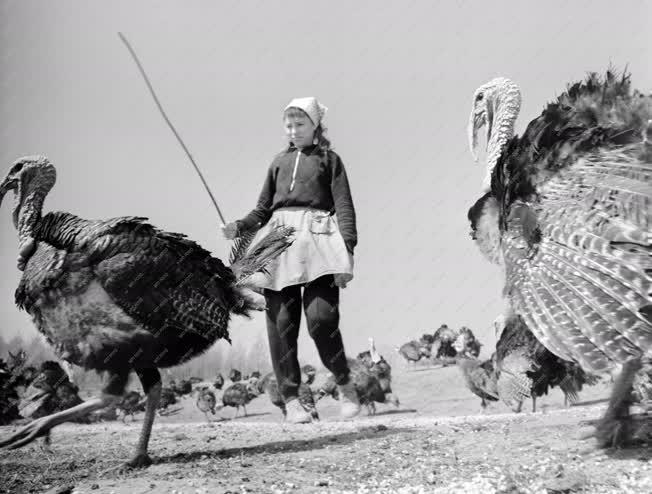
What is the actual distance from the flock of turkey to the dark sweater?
0.66 meters

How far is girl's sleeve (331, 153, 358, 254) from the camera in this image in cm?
510

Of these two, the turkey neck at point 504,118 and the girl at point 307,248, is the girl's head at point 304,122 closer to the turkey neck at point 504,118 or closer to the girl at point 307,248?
the girl at point 307,248

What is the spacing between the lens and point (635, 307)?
2998 millimetres

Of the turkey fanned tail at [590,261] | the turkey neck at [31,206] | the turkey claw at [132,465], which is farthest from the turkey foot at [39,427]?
the turkey fanned tail at [590,261]

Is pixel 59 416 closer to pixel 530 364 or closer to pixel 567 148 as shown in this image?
pixel 530 364

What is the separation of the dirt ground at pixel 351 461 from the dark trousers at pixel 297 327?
41 cm

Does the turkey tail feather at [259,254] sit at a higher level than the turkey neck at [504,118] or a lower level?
lower

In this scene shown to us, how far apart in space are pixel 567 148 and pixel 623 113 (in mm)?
401

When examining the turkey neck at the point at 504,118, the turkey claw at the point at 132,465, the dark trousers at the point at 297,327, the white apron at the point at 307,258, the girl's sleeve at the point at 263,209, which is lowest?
the turkey claw at the point at 132,465

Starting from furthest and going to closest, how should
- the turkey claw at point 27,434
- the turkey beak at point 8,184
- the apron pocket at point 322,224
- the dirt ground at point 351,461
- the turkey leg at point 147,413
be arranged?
1. the apron pocket at point 322,224
2. the turkey beak at point 8,184
3. the turkey leg at point 147,413
4. the turkey claw at point 27,434
5. the dirt ground at point 351,461

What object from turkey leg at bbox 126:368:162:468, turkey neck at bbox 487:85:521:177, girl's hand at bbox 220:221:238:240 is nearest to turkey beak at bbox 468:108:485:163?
turkey neck at bbox 487:85:521:177

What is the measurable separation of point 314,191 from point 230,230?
2.42 feet

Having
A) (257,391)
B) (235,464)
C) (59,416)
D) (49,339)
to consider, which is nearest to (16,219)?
(49,339)

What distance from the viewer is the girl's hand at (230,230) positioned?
4.85 meters
